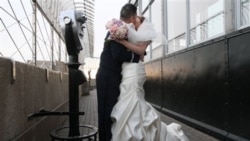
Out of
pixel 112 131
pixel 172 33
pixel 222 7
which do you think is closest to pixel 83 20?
pixel 112 131

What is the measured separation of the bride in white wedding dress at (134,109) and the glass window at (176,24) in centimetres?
439

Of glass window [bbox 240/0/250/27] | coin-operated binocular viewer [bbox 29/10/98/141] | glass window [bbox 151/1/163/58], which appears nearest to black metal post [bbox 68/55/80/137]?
coin-operated binocular viewer [bbox 29/10/98/141]

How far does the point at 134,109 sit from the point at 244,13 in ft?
7.87

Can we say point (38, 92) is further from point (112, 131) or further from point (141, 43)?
point (141, 43)

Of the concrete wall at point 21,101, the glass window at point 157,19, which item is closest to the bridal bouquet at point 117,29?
the concrete wall at point 21,101

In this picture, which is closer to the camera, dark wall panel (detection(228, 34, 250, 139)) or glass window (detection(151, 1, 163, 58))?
dark wall panel (detection(228, 34, 250, 139))

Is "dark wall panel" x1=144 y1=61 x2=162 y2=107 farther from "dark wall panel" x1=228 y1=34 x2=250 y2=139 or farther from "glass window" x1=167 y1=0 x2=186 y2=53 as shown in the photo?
"dark wall panel" x1=228 y1=34 x2=250 y2=139

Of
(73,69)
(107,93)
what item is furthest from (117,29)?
(73,69)

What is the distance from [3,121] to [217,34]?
12.0 ft

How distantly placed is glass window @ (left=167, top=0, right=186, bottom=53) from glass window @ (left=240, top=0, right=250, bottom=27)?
262 cm

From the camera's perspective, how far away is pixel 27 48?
4.68 metres

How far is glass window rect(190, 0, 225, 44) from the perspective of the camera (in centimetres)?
486

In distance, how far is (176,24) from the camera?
298 inches

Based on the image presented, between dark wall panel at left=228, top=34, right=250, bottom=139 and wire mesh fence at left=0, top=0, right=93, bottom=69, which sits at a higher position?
wire mesh fence at left=0, top=0, right=93, bottom=69
